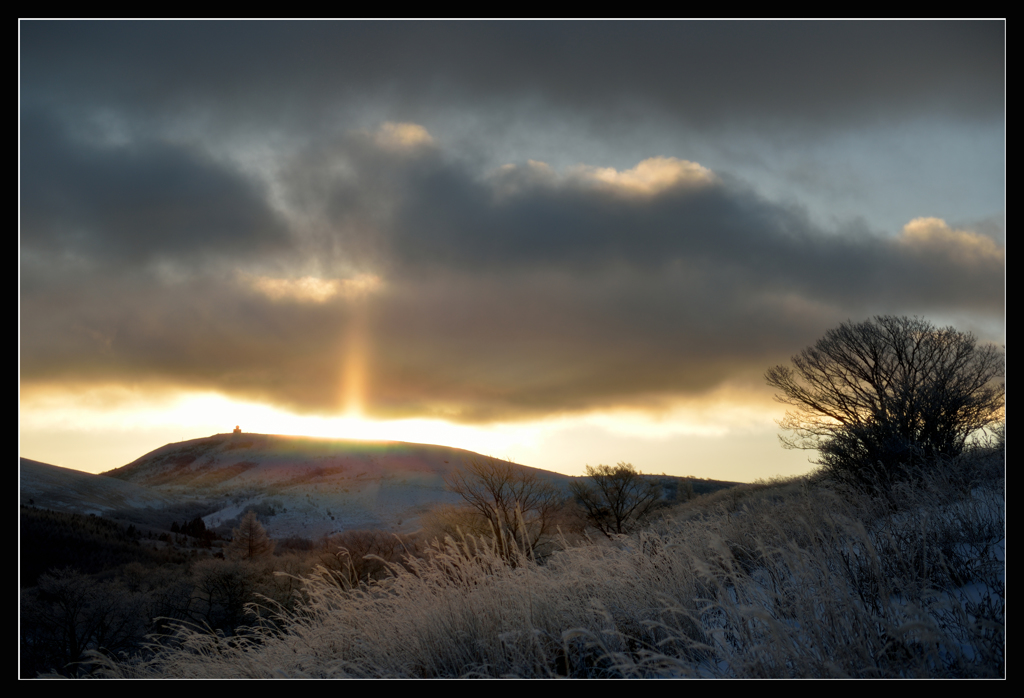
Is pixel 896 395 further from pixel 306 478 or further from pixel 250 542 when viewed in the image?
pixel 306 478

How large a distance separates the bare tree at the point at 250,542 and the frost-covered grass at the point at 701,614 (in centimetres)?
5142

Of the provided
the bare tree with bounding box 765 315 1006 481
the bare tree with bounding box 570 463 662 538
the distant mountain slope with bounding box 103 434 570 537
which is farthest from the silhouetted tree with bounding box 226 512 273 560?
the bare tree with bounding box 765 315 1006 481

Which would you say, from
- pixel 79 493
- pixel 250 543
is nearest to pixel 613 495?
pixel 250 543

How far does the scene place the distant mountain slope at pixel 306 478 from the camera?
72938mm

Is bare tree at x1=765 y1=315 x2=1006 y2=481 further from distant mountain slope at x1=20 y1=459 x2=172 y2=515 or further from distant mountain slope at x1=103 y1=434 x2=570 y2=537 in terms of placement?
distant mountain slope at x1=20 y1=459 x2=172 y2=515

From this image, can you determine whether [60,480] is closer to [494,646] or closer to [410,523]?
[410,523]

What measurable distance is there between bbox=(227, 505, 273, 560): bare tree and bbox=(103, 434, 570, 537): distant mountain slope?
13.9m

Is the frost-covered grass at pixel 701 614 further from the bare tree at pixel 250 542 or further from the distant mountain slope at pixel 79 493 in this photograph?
the distant mountain slope at pixel 79 493

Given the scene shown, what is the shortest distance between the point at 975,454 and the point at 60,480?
318 ft

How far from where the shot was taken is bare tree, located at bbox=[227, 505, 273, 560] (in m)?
50.2

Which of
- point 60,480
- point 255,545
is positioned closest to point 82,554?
point 255,545
